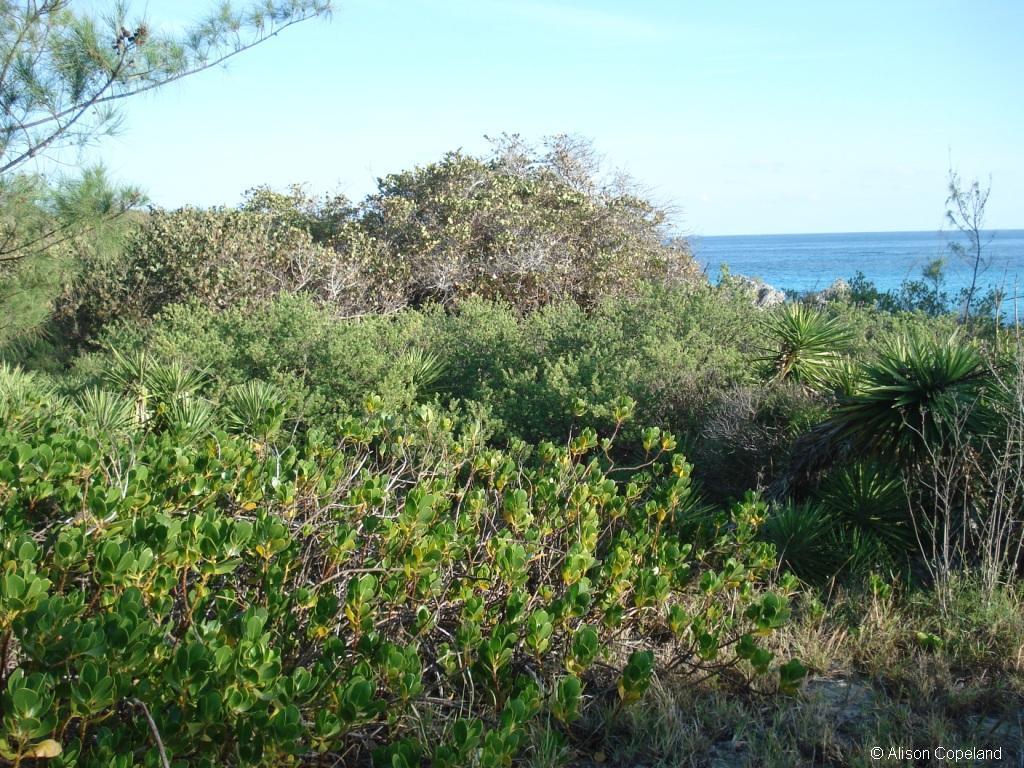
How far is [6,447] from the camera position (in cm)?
463

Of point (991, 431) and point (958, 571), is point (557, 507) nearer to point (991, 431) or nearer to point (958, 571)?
point (958, 571)

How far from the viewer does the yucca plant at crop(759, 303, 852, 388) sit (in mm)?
8586

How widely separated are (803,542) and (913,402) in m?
1.18

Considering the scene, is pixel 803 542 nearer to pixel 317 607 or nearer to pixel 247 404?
pixel 317 607

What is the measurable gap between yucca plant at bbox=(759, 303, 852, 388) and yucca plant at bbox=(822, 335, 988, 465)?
2.02 meters

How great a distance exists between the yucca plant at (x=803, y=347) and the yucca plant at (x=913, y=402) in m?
2.02

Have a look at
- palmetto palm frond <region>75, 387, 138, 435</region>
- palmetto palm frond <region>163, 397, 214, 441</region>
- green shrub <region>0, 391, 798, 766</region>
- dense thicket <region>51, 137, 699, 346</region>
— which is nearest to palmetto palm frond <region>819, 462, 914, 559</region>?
green shrub <region>0, 391, 798, 766</region>

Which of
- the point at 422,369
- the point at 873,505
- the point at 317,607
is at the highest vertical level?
the point at 317,607

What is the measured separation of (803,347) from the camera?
8.64 metres

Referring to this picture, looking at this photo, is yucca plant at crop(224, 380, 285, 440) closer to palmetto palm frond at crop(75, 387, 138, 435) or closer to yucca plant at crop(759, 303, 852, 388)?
palmetto palm frond at crop(75, 387, 138, 435)

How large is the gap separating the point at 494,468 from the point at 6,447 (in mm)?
2440

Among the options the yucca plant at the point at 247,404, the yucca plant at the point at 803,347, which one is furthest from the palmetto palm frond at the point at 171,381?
the yucca plant at the point at 803,347

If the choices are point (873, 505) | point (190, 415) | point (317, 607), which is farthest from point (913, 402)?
point (190, 415)

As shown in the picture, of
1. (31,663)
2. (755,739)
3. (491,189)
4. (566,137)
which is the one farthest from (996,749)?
(566,137)
